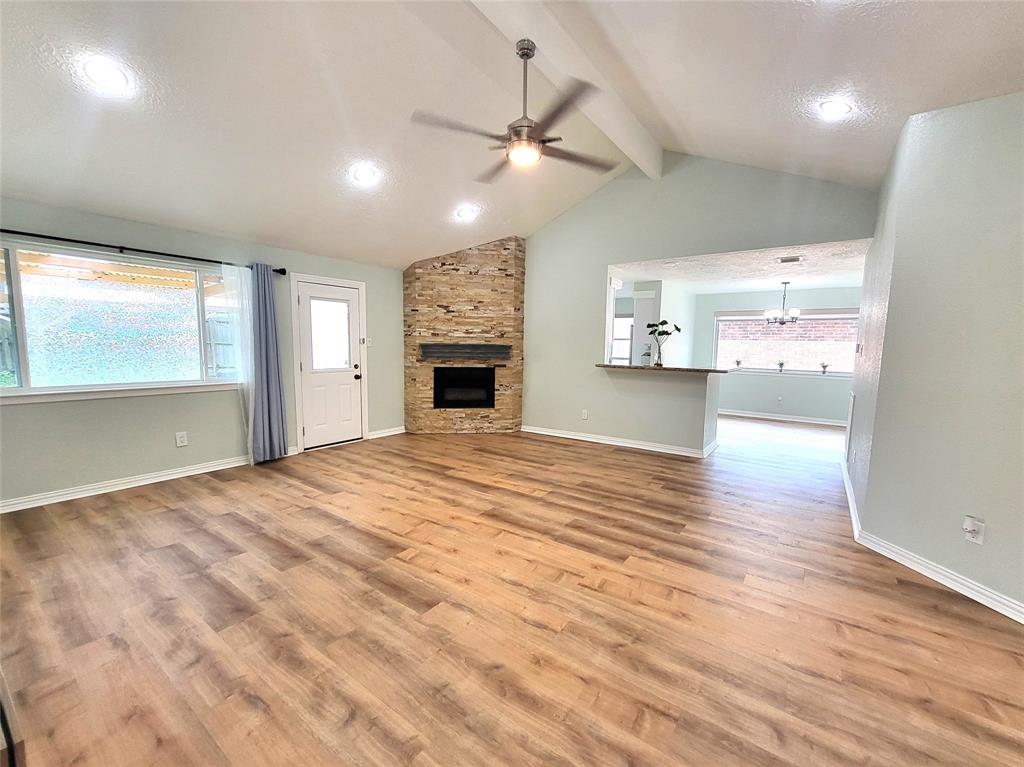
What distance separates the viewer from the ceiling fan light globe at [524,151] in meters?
2.42

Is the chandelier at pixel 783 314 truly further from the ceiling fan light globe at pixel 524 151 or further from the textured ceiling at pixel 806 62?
the ceiling fan light globe at pixel 524 151

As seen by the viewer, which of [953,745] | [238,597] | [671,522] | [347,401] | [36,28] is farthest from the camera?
[347,401]

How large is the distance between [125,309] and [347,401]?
91.1 inches

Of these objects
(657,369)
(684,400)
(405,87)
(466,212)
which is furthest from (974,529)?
(466,212)

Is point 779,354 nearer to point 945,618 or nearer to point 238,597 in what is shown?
point 945,618

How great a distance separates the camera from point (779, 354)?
755cm

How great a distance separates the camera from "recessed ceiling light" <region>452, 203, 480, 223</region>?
Result: 14.9 feet

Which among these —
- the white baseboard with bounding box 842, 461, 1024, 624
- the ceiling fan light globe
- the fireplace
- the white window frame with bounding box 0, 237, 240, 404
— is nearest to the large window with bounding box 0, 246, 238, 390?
the white window frame with bounding box 0, 237, 240, 404

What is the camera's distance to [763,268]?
204 inches

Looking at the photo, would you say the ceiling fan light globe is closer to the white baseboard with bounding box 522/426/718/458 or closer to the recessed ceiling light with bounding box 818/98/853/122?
the recessed ceiling light with bounding box 818/98/853/122

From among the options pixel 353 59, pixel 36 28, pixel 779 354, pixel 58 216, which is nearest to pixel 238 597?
pixel 36 28

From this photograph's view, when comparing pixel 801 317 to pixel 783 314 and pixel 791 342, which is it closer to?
pixel 791 342

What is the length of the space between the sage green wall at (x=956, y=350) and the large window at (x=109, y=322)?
17.9ft

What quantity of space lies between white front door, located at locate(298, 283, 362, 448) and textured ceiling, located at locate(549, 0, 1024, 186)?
3780 mm
